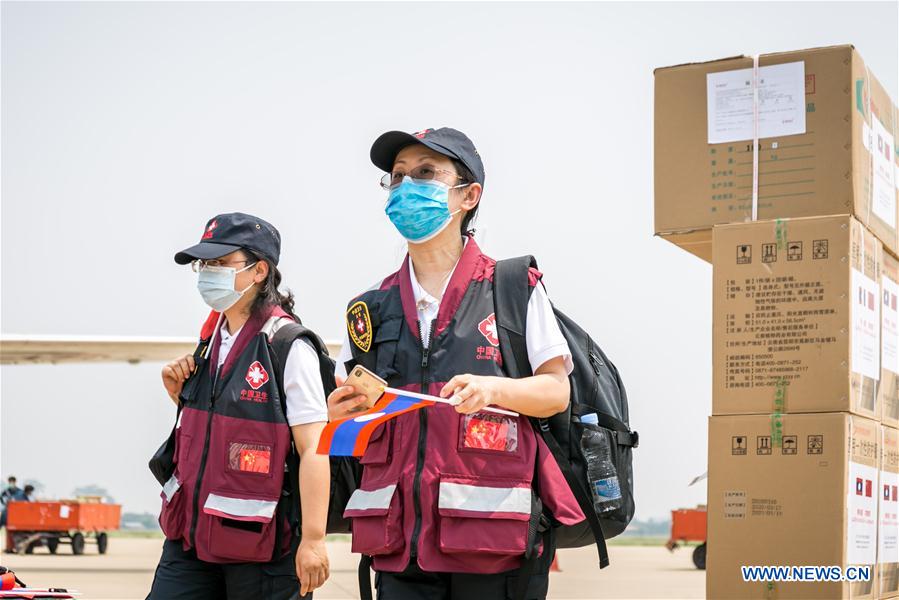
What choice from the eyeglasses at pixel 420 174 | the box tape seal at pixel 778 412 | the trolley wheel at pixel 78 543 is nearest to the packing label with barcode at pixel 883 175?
the box tape seal at pixel 778 412

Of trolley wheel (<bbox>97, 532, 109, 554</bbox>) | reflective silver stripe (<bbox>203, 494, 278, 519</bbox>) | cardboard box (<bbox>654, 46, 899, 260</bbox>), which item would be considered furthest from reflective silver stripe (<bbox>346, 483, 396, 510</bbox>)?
trolley wheel (<bbox>97, 532, 109, 554</bbox>)

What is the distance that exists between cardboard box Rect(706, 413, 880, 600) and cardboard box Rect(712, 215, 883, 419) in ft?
0.27

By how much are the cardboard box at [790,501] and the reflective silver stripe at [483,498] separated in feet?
4.30

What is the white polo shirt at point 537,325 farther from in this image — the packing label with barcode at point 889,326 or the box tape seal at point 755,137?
the packing label with barcode at point 889,326

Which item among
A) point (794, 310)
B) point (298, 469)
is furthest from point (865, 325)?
point (298, 469)

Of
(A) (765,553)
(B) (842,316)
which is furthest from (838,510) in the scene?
(B) (842,316)

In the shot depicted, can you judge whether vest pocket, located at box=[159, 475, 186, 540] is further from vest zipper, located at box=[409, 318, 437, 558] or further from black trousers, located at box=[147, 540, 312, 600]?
vest zipper, located at box=[409, 318, 437, 558]

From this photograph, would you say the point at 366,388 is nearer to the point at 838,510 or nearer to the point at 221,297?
the point at 221,297

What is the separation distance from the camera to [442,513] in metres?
3.27

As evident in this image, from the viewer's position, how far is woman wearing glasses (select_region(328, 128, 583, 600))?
10.8 feet

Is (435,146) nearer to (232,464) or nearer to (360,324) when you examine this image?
(360,324)

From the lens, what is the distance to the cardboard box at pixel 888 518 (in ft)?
14.9

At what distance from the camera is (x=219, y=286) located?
4.68 meters

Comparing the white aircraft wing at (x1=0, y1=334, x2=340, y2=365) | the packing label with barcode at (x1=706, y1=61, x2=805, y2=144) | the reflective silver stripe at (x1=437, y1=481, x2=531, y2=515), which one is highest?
the packing label with barcode at (x1=706, y1=61, x2=805, y2=144)
